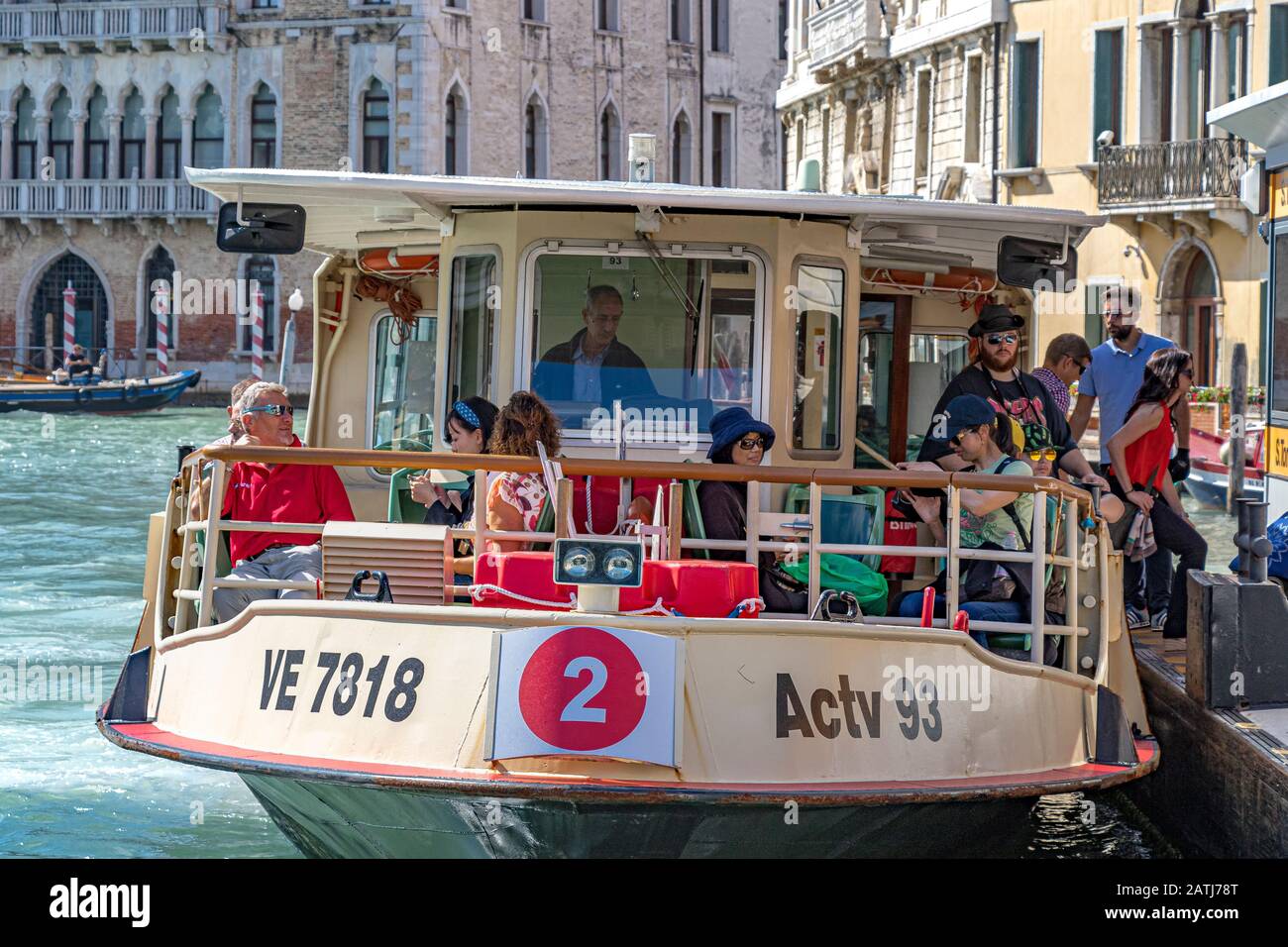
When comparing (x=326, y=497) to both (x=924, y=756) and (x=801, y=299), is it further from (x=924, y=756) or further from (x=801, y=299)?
(x=924, y=756)

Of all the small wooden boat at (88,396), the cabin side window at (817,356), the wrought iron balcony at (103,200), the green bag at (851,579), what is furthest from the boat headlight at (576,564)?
the wrought iron balcony at (103,200)

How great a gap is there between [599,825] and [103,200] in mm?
44487

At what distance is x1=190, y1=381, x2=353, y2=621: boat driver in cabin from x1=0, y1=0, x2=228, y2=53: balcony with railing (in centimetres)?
4161

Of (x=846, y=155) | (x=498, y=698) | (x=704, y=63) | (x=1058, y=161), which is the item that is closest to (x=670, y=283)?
(x=498, y=698)

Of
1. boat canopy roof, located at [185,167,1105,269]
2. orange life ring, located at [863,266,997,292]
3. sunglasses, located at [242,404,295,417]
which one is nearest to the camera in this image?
boat canopy roof, located at [185,167,1105,269]

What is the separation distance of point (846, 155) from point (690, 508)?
34.0 m

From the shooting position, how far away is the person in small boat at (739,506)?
6418mm

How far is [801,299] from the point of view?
25.4ft

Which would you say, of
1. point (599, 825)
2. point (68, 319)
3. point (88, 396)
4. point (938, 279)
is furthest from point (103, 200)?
point (599, 825)

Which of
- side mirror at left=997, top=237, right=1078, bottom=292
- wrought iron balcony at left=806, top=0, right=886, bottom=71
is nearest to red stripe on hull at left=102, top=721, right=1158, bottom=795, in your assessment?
side mirror at left=997, top=237, right=1078, bottom=292

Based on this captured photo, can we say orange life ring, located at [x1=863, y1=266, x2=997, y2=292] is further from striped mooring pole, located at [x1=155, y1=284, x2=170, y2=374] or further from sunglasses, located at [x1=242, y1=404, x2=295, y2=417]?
striped mooring pole, located at [x1=155, y1=284, x2=170, y2=374]

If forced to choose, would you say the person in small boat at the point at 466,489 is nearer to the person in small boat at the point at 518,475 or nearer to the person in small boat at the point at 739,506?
the person in small boat at the point at 518,475

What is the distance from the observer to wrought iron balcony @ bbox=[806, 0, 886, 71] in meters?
36.2

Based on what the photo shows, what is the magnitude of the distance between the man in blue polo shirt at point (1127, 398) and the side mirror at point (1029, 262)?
1682 mm
